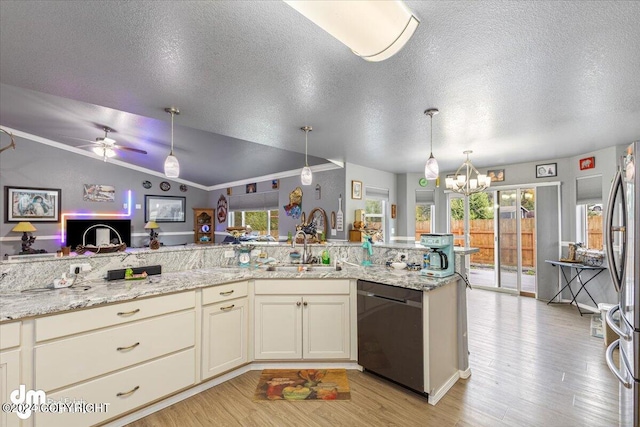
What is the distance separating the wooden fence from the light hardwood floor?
2.42m

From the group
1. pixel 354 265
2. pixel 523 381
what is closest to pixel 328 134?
pixel 354 265

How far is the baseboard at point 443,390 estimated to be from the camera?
7.22 feet

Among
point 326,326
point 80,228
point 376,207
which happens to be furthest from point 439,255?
point 80,228

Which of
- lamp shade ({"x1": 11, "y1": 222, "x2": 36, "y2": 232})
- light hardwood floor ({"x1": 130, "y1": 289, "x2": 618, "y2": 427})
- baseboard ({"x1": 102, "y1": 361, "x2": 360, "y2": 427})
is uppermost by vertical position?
lamp shade ({"x1": 11, "y1": 222, "x2": 36, "y2": 232})

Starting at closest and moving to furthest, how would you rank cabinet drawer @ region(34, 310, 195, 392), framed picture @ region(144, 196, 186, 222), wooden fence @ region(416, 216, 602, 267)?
cabinet drawer @ region(34, 310, 195, 392) → wooden fence @ region(416, 216, 602, 267) → framed picture @ region(144, 196, 186, 222)

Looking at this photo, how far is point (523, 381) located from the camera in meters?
2.48

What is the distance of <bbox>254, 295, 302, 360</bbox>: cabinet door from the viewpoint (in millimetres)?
2648

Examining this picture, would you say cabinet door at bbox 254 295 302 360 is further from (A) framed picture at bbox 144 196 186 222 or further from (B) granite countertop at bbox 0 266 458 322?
(A) framed picture at bbox 144 196 186 222

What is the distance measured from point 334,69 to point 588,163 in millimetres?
4829

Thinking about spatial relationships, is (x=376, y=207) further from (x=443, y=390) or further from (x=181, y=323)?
(x=181, y=323)

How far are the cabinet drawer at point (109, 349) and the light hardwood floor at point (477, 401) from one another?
1.56 ft

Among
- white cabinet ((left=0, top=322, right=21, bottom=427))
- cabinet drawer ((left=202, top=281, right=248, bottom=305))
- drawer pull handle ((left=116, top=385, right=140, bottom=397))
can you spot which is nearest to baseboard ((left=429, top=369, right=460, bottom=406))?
cabinet drawer ((left=202, top=281, right=248, bottom=305))

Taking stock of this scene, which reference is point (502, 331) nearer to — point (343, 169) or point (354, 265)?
point (354, 265)

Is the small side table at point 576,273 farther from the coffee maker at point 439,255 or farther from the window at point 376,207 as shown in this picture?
the coffee maker at point 439,255
